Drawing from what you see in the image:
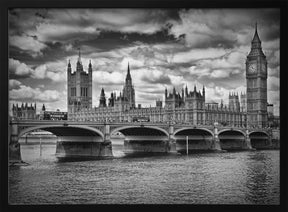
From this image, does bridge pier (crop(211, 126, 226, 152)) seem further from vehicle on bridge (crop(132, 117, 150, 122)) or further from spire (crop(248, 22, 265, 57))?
spire (crop(248, 22, 265, 57))

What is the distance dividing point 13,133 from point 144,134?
1113 cm

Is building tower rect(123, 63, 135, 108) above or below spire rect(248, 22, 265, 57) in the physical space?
below

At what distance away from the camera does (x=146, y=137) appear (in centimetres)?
2309

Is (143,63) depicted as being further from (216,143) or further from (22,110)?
(216,143)

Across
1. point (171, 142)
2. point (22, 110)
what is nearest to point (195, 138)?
point (171, 142)

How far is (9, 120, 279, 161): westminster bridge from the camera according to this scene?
17938 mm

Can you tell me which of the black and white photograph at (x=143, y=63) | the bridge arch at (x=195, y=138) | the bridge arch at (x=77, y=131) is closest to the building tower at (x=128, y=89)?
the black and white photograph at (x=143, y=63)

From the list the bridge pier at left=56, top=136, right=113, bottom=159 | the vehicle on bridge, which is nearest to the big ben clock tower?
the vehicle on bridge

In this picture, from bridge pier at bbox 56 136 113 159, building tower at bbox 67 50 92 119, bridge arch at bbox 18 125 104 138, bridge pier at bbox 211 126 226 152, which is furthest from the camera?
bridge pier at bbox 211 126 226 152

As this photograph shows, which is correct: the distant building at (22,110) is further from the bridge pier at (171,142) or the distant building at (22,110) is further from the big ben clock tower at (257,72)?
the bridge pier at (171,142)

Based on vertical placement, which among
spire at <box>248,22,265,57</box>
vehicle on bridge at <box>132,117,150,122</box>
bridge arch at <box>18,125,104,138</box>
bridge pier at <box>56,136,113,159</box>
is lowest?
bridge pier at <box>56,136,113,159</box>

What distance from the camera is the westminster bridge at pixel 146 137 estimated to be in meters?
17.9
